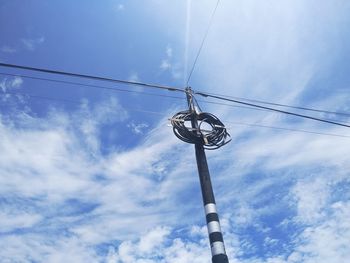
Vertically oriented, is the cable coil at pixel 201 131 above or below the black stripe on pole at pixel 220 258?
above

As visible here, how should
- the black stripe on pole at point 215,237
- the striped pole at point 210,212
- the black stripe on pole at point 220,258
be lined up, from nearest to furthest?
the black stripe on pole at point 220,258 → the striped pole at point 210,212 → the black stripe on pole at point 215,237

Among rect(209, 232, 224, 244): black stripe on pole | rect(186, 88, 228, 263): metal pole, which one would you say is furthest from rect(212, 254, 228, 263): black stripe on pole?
rect(209, 232, 224, 244): black stripe on pole

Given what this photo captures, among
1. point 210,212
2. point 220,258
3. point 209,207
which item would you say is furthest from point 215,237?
point 209,207

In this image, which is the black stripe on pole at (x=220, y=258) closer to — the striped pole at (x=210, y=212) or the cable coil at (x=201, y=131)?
the striped pole at (x=210, y=212)

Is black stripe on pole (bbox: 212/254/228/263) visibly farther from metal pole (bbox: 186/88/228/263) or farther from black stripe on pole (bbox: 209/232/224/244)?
black stripe on pole (bbox: 209/232/224/244)

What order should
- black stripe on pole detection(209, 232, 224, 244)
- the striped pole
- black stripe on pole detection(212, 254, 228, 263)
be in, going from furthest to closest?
black stripe on pole detection(209, 232, 224, 244) → the striped pole → black stripe on pole detection(212, 254, 228, 263)

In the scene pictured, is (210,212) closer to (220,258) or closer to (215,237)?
(215,237)

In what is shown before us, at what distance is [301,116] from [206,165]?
5291mm

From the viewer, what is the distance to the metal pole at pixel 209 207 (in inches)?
510

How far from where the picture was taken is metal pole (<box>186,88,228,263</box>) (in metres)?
12.9

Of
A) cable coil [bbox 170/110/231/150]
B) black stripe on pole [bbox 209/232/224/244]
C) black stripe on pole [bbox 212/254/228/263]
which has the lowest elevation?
black stripe on pole [bbox 212/254/228/263]

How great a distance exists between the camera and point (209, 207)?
47.3 feet

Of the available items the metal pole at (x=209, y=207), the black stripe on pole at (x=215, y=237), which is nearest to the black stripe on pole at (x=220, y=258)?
the metal pole at (x=209, y=207)

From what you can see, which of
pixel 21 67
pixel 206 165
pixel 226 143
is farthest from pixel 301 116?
pixel 21 67
